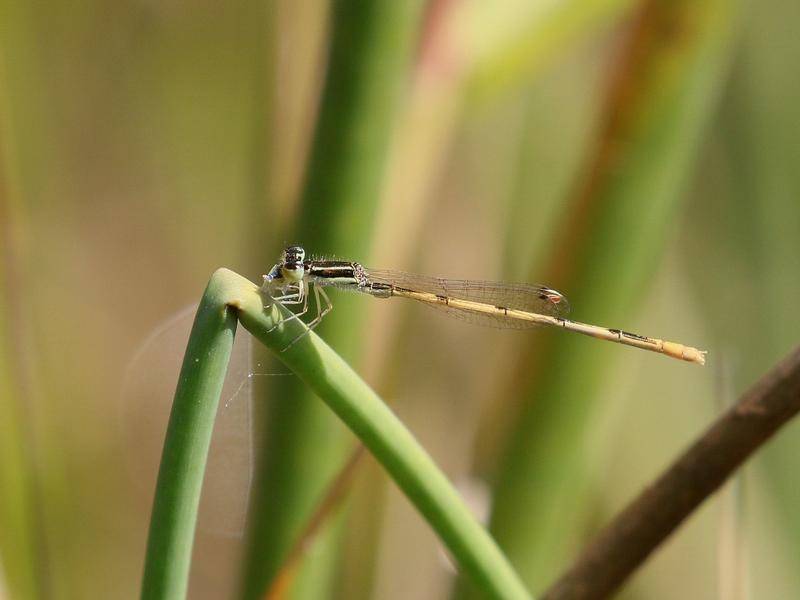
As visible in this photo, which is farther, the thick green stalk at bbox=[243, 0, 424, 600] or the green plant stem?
the thick green stalk at bbox=[243, 0, 424, 600]

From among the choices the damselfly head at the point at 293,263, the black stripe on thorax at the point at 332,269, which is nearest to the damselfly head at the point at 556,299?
the black stripe on thorax at the point at 332,269

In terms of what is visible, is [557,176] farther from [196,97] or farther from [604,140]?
[196,97]

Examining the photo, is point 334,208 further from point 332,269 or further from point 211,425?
point 211,425

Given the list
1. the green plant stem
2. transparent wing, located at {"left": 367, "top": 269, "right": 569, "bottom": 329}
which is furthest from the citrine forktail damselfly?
A: the green plant stem

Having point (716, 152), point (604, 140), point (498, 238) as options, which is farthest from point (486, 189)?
point (604, 140)

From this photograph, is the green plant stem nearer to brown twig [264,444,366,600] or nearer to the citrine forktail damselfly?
brown twig [264,444,366,600]

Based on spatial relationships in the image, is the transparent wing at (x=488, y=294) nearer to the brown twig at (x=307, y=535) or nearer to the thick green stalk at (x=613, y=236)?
the thick green stalk at (x=613, y=236)

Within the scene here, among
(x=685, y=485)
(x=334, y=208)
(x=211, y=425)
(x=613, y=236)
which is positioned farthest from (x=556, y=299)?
(x=211, y=425)
